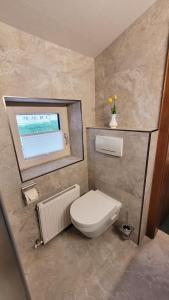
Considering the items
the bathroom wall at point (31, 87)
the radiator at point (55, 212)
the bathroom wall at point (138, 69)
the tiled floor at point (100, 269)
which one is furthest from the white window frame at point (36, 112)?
the tiled floor at point (100, 269)

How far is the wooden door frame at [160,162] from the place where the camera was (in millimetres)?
1096

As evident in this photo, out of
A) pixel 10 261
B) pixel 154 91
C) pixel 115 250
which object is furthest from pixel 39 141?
pixel 115 250

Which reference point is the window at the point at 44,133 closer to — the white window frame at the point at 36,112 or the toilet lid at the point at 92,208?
the white window frame at the point at 36,112

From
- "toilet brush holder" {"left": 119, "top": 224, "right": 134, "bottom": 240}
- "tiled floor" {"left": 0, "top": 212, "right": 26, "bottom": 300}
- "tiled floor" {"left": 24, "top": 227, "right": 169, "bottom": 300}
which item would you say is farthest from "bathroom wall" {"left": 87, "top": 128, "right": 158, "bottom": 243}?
"tiled floor" {"left": 0, "top": 212, "right": 26, "bottom": 300}

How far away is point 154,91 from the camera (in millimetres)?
1152

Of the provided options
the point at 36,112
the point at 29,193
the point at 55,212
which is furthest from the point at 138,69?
the point at 55,212

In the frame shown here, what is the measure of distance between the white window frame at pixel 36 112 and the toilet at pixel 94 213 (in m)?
0.61

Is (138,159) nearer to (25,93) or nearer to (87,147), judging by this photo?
(87,147)

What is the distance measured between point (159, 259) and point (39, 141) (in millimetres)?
1682

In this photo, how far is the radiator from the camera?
4.24 ft

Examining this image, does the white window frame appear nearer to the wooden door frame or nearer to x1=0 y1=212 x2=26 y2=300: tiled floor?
x1=0 y1=212 x2=26 y2=300: tiled floor

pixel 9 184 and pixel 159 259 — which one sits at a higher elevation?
pixel 9 184

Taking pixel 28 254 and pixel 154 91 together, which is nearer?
pixel 154 91

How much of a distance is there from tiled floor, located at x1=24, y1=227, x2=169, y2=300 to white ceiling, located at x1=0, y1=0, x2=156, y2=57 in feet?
6.50
